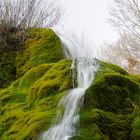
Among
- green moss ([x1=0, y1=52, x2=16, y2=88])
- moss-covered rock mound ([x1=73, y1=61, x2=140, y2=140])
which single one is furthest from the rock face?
green moss ([x1=0, y1=52, x2=16, y2=88])

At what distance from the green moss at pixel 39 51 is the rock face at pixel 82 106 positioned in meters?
1.46

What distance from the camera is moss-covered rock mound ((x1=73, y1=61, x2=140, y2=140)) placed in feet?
15.1

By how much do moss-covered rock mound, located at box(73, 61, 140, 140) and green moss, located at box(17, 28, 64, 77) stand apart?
2995mm

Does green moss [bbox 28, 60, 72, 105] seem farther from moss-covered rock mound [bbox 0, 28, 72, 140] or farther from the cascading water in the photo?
the cascading water

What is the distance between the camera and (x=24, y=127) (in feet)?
16.6

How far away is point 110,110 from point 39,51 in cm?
419

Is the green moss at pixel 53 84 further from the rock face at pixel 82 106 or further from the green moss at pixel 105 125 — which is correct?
the green moss at pixel 105 125

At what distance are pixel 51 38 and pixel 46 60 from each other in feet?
2.40

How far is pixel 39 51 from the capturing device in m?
8.88

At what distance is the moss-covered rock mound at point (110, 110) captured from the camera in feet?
15.1

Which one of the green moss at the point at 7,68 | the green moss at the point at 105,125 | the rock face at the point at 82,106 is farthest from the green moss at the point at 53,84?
the green moss at the point at 7,68

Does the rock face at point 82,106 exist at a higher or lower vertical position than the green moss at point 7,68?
higher

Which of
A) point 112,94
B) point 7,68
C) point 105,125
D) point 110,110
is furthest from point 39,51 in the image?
point 105,125

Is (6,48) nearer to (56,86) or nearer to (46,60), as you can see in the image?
(46,60)
